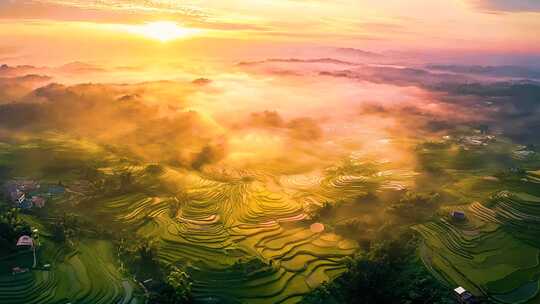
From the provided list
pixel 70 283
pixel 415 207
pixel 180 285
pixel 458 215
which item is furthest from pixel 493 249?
pixel 70 283

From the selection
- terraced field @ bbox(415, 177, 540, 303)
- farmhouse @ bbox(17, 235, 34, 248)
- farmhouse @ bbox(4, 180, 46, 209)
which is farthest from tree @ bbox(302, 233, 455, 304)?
farmhouse @ bbox(4, 180, 46, 209)

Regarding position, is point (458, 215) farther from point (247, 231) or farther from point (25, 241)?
point (25, 241)

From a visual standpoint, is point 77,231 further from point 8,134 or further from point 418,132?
point 418,132

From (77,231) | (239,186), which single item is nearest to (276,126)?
(239,186)

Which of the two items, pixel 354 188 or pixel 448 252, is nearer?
pixel 448 252

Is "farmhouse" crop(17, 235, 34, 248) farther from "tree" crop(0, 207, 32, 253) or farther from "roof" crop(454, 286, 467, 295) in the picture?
"roof" crop(454, 286, 467, 295)

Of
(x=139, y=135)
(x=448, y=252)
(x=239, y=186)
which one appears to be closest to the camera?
(x=448, y=252)

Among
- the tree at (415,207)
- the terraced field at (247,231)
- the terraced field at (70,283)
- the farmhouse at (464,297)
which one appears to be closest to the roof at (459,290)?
the farmhouse at (464,297)
